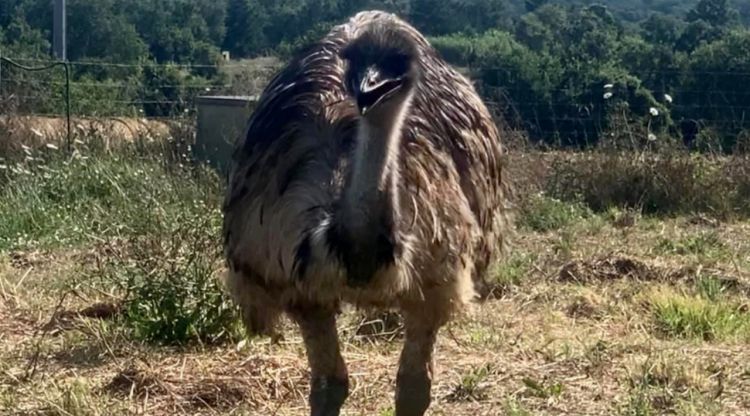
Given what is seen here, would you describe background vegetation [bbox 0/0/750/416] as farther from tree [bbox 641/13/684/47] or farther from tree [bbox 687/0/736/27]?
tree [bbox 687/0/736/27]

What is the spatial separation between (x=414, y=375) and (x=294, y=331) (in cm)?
138

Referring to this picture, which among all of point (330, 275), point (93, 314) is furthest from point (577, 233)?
point (330, 275)

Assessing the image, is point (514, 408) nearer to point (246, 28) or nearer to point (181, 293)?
point (181, 293)

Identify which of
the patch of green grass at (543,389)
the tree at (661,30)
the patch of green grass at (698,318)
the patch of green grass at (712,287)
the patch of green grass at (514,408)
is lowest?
the tree at (661,30)

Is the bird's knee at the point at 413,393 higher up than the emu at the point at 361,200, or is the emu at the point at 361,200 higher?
the emu at the point at 361,200

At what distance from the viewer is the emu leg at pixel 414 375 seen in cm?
348

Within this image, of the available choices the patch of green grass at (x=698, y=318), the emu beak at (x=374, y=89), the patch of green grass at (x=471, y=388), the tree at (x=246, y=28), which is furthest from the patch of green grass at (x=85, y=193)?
the tree at (x=246, y=28)

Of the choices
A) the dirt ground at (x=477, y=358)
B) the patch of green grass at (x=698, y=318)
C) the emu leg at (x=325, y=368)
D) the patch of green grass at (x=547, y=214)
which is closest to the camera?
the emu leg at (x=325, y=368)

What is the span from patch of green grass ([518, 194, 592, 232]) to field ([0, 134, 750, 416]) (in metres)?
0.69

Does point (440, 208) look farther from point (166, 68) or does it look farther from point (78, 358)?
point (166, 68)

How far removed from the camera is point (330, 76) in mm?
3490

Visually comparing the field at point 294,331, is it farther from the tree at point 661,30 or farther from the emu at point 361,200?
the tree at point 661,30

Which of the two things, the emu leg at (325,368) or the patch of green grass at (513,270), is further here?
the patch of green grass at (513,270)

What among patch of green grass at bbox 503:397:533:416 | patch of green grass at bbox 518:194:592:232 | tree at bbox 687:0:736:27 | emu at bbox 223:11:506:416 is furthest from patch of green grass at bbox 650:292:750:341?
tree at bbox 687:0:736:27
